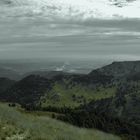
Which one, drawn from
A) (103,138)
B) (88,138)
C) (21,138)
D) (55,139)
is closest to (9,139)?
(21,138)

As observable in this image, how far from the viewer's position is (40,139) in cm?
2770

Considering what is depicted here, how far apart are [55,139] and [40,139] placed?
330 inches

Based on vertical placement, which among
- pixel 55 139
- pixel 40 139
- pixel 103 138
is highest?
pixel 40 139

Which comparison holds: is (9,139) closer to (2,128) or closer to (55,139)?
(2,128)

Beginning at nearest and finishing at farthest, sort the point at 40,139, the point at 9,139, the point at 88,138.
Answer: the point at 9,139 < the point at 40,139 < the point at 88,138

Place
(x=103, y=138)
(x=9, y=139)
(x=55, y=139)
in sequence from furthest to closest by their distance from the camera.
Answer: (x=103, y=138)
(x=55, y=139)
(x=9, y=139)

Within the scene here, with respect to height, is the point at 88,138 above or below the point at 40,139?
below

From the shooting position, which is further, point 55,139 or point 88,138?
point 88,138

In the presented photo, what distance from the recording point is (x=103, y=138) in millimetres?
65062

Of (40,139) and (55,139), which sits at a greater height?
(40,139)

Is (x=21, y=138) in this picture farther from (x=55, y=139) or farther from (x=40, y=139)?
(x=55, y=139)

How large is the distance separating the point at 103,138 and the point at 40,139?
3916 centimetres

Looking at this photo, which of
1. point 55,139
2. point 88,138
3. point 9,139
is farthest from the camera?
point 88,138

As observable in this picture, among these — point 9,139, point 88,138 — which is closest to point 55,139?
point 9,139
